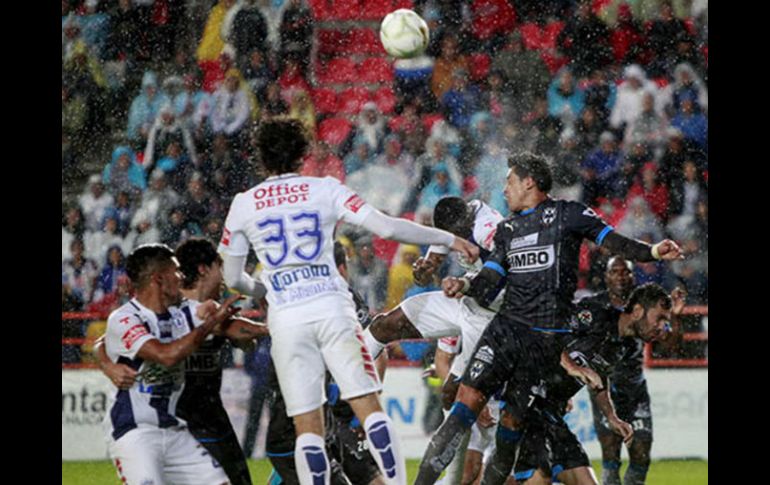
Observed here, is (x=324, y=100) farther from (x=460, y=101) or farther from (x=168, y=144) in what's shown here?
(x=168, y=144)

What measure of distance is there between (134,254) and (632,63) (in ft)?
25.4

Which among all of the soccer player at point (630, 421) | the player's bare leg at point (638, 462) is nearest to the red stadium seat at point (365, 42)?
the soccer player at point (630, 421)

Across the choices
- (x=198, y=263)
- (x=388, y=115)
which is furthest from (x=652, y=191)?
(x=198, y=263)

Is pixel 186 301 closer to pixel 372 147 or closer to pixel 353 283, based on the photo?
pixel 353 283

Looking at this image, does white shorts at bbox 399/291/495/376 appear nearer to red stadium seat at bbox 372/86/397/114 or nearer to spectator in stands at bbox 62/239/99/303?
spectator in stands at bbox 62/239/99/303

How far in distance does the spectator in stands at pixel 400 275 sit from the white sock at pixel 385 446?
5229mm

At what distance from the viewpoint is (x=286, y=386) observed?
5668mm

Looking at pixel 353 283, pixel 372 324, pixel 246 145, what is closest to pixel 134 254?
pixel 372 324

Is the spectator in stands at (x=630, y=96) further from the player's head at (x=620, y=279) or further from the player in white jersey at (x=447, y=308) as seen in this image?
the player in white jersey at (x=447, y=308)

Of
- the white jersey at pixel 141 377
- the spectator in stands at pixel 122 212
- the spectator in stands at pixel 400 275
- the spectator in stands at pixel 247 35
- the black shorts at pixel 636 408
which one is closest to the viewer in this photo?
the white jersey at pixel 141 377

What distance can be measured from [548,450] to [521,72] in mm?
6823

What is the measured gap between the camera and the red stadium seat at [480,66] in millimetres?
12609

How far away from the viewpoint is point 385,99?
41.0 feet
